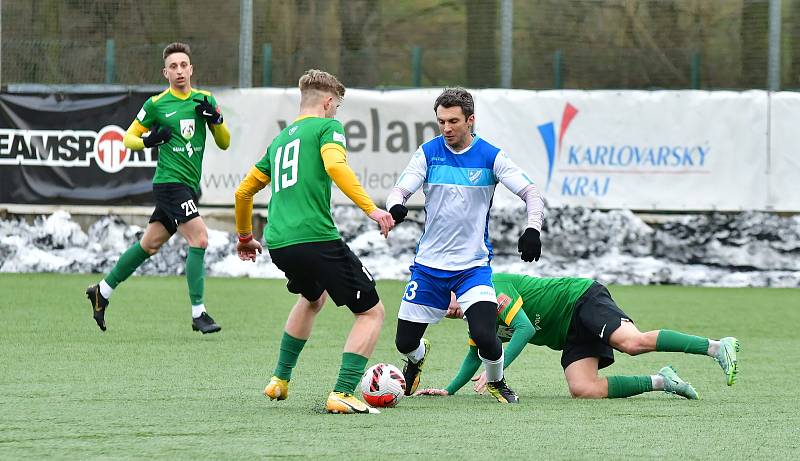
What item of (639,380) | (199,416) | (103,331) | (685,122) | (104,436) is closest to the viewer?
(104,436)

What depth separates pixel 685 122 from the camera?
51.7ft

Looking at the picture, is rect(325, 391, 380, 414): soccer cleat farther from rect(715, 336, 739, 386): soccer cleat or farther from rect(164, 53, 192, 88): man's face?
rect(164, 53, 192, 88): man's face

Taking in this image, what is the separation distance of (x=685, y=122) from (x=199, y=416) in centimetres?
1080

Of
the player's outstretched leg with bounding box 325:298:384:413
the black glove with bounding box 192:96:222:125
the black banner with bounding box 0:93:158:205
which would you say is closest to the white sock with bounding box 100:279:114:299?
the black glove with bounding box 192:96:222:125

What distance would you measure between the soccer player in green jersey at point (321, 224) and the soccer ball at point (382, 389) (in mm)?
238

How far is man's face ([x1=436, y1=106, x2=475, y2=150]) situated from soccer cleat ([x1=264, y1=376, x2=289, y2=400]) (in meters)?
1.47

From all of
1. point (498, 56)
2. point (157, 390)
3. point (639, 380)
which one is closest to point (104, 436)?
point (157, 390)

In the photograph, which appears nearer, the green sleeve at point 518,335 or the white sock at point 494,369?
the white sock at point 494,369

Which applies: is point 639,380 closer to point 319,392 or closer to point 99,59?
point 319,392

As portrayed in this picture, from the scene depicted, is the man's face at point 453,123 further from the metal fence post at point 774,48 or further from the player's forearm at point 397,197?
the metal fence post at point 774,48

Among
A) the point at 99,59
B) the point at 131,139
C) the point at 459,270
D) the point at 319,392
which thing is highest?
the point at 99,59

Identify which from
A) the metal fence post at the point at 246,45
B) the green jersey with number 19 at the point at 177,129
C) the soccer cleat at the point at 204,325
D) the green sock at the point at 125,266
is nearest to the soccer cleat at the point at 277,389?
the soccer cleat at the point at 204,325

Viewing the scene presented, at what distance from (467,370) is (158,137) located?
13.2ft

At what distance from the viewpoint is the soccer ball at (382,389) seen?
657 cm
